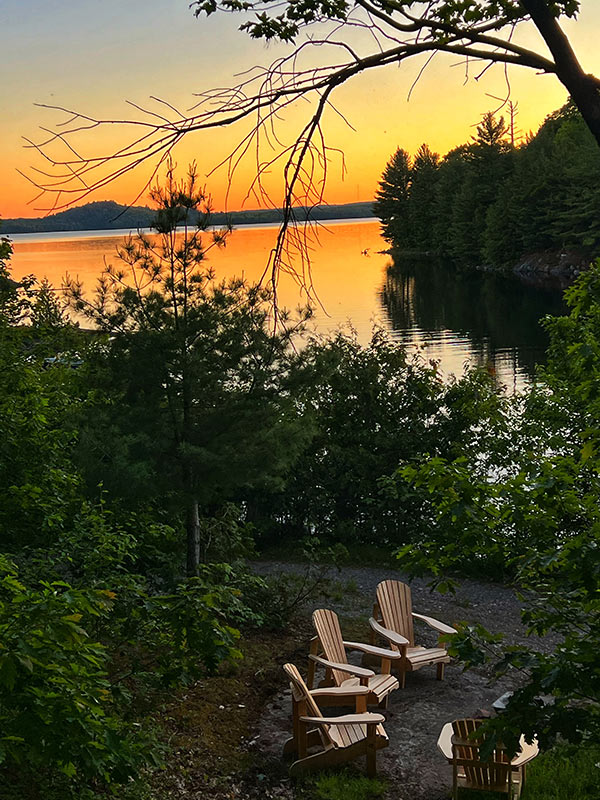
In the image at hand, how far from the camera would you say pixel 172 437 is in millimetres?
8750

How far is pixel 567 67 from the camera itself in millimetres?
2740

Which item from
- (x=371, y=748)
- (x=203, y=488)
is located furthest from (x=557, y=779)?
(x=203, y=488)

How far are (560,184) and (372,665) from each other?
65.2m

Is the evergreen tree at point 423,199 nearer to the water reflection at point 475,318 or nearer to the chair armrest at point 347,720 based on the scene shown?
the water reflection at point 475,318

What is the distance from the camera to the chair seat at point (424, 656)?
8.34 m

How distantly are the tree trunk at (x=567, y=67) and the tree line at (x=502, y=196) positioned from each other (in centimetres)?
4273

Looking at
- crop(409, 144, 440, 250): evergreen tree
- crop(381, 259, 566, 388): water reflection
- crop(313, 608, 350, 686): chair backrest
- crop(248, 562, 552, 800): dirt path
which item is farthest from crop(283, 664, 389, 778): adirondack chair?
crop(409, 144, 440, 250): evergreen tree

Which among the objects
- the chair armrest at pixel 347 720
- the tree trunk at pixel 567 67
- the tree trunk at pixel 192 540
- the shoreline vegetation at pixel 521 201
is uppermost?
the shoreline vegetation at pixel 521 201

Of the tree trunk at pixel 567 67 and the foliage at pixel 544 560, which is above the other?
the tree trunk at pixel 567 67

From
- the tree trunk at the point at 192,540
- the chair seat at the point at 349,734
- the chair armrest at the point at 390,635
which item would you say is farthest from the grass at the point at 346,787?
Result: the tree trunk at the point at 192,540

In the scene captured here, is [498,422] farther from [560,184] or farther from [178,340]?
[560,184]

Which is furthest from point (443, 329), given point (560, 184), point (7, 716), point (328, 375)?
point (7, 716)

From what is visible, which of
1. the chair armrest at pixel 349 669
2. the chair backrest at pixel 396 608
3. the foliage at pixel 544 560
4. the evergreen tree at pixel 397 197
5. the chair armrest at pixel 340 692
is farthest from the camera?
the evergreen tree at pixel 397 197

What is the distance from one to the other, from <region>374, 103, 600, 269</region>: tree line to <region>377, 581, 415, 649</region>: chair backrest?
3798 centimetres
